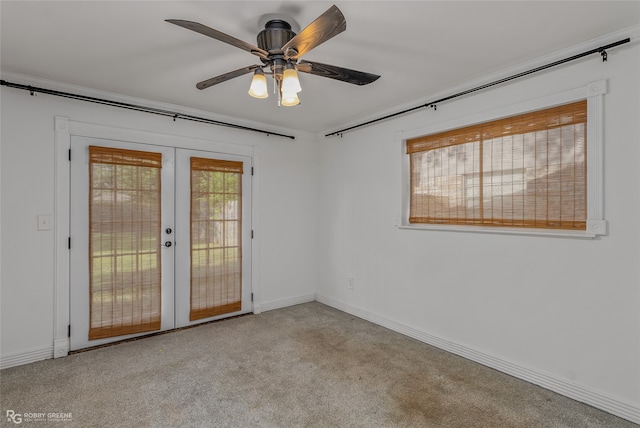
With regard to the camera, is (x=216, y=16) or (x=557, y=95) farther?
(x=557, y=95)

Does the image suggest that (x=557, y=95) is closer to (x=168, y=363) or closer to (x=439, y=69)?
(x=439, y=69)

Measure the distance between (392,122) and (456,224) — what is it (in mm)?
1360

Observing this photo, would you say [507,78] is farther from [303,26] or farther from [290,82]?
[290,82]

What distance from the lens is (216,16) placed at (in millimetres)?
1886

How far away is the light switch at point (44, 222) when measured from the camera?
112 inches

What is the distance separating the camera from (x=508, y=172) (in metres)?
2.70

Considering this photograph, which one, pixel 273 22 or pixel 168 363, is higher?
pixel 273 22

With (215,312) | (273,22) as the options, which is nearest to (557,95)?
(273,22)

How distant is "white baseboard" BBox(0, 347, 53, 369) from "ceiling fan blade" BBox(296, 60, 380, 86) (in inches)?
131

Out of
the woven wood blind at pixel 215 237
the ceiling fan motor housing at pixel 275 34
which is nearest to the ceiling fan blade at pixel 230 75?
the ceiling fan motor housing at pixel 275 34

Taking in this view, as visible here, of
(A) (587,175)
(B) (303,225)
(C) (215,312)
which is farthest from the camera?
(B) (303,225)

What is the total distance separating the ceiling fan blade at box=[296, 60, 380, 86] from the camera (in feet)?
6.36

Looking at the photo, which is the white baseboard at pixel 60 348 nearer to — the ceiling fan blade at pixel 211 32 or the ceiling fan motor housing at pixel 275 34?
the ceiling fan blade at pixel 211 32

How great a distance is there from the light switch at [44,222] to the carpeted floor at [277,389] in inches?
47.4
